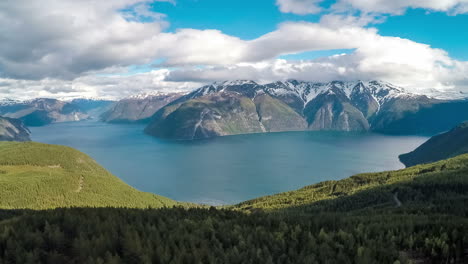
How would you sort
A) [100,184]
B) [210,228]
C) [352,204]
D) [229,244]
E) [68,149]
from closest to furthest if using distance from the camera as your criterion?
[229,244] < [210,228] < [352,204] < [100,184] < [68,149]

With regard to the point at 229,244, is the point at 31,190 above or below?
below

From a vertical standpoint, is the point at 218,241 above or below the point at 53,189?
above

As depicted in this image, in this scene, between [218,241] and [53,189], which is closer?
[218,241]

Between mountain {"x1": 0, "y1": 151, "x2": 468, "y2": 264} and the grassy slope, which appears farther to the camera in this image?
the grassy slope

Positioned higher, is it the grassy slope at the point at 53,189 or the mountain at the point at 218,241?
the mountain at the point at 218,241

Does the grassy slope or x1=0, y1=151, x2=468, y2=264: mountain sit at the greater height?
x1=0, y1=151, x2=468, y2=264: mountain

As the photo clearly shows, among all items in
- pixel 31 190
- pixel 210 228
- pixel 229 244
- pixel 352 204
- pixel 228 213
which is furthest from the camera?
pixel 31 190

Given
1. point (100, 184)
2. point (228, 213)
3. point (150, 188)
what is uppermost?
point (228, 213)

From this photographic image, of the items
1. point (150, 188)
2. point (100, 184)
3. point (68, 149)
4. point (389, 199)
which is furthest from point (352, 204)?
point (68, 149)

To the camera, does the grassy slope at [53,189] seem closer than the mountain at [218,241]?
No

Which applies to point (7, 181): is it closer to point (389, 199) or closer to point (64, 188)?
point (64, 188)

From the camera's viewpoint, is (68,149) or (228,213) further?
(68,149)
